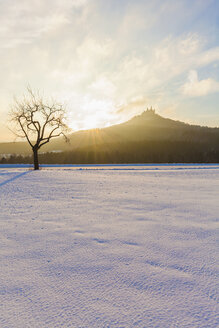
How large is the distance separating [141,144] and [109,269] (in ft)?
244

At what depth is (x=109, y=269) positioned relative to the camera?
241cm

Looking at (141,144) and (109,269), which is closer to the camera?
(109,269)

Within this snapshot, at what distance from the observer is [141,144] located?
245ft

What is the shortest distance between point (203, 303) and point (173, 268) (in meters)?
0.58

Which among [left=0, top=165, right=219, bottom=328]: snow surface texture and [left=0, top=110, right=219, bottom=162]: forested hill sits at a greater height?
[left=0, top=110, right=219, bottom=162]: forested hill

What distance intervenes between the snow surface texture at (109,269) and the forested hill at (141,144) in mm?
30351

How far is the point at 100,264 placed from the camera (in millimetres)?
2531

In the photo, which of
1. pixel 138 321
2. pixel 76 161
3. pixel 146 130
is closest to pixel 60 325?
pixel 138 321

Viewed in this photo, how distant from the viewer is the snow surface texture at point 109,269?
1708 mm

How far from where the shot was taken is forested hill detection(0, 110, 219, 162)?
41481 millimetres

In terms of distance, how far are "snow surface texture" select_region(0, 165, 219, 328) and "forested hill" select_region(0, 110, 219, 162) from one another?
3035 cm

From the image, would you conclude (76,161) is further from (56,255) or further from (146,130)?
(146,130)

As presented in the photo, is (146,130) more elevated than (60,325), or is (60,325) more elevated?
(146,130)

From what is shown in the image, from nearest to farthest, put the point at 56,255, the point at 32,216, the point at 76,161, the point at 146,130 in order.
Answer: the point at 56,255, the point at 32,216, the point at 76,161, the point at 146,130
